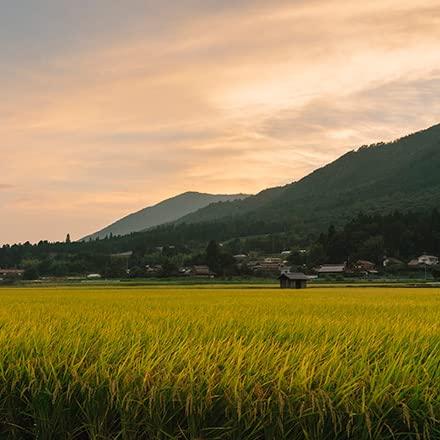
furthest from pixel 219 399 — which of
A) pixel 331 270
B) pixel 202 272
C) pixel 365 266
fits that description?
pixel 202 272

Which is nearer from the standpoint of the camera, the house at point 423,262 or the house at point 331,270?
the house at point 331,270

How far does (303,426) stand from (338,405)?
31 cm

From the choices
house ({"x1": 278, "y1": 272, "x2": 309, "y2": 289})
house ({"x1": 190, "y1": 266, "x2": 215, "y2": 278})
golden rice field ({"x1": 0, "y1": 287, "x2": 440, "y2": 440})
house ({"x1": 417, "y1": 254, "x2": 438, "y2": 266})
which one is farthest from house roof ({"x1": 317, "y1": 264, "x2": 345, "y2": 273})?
golden rice field ({"x1": 0, "y1": 287, "x2": 440, "y2": 440})

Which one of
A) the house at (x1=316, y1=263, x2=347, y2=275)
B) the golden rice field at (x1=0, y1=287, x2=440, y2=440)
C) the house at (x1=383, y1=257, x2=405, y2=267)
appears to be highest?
the golden rice field at (x1=0, y1=287, x2=440, y2=440)

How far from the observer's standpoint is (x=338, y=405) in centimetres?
443

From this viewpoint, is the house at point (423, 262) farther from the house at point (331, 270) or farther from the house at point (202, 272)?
the house at point (202, 272)

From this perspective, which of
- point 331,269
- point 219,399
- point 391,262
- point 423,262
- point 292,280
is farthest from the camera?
point 391,262

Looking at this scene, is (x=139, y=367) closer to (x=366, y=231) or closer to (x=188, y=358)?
(x=188, y=358)

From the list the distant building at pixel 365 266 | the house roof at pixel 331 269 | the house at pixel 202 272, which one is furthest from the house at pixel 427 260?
the house at pixel 202 272

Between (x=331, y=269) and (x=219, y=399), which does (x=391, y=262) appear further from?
(x=219, y=399)

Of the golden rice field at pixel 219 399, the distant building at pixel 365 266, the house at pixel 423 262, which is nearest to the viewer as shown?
the golden rice field at pixel 219 399

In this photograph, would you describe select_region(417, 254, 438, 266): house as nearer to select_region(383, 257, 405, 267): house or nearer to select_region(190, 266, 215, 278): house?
select_region(383, 257, 405, 267): house

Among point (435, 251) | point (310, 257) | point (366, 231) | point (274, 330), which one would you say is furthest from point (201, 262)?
point (274, 330)

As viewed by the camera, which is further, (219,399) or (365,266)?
(365,266)
